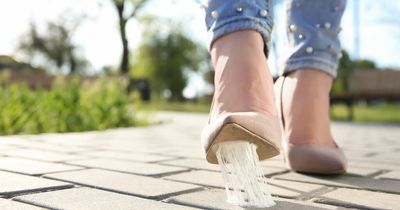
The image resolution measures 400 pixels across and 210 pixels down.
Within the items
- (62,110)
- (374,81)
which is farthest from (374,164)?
(374,81)

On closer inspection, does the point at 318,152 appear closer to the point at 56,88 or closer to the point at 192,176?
the point at 192,176

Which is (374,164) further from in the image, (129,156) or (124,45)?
(124,45)

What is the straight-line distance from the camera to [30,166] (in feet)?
5.48

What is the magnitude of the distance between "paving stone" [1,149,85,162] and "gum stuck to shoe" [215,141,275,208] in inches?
39.8

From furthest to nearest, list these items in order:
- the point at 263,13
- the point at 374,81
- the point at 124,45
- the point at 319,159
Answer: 1. the point at 374,81
2. the point at 124,45
3. the point at 319,159
4. the point at 263,13

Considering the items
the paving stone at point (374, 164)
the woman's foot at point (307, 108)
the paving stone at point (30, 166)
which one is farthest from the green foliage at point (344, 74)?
the paving stone at point (30, 166)

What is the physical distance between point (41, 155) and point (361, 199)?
1.34m

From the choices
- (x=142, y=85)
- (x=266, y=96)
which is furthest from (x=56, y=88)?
(x=142, y=85)

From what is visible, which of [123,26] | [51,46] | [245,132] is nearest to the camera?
[245,132]

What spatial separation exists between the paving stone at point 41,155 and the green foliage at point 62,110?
91.6 inches

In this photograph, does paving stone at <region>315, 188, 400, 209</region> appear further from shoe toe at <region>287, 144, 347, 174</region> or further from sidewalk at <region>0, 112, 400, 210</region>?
shoe toe at <region>287, 144, 347, 174</region>

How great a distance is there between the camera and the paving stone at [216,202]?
1.05 meters

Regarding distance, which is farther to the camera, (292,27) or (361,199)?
(292,27)

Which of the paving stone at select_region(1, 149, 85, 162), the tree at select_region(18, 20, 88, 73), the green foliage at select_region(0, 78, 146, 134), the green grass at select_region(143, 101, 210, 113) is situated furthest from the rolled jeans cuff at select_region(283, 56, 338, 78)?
the tree at select_region(18, 20, 88, 73)
